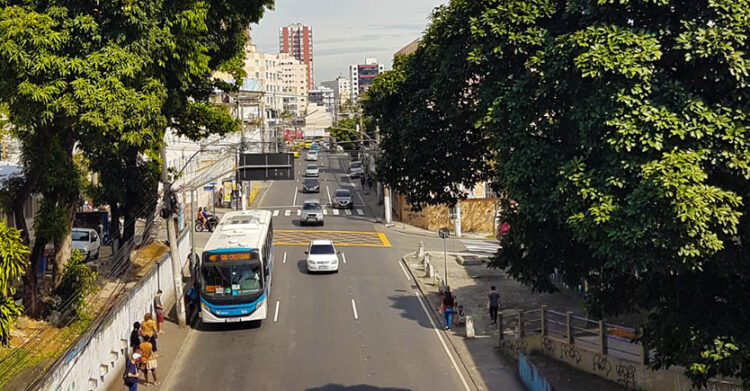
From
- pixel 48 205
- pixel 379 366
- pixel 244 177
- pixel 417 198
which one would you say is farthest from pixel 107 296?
pixel 244 177

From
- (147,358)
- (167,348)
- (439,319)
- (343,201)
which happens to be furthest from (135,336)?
(343,201)

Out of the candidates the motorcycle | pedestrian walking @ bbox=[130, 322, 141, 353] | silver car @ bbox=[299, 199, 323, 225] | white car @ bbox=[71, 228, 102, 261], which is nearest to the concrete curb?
pedestrian walking @ bbox=[130, 322, 141, 353]

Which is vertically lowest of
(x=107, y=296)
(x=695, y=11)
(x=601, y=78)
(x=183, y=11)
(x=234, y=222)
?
(x=107, y=296)

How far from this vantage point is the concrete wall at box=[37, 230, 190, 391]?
13898 millimetres

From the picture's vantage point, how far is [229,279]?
24391mm

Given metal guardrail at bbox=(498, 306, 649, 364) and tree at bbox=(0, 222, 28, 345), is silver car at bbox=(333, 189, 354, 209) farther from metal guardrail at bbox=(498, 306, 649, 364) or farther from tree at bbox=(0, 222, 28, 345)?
tree at bbox=(0, 222, 28, 345)

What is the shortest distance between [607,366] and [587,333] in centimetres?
137

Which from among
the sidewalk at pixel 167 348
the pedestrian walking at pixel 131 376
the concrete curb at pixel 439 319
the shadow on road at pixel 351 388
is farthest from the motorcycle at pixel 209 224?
the pedestrian walking at pixel 131 376

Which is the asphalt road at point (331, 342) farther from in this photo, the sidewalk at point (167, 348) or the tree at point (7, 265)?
the tree at point (7, 265)

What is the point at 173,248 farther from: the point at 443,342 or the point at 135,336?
the point at 443,342

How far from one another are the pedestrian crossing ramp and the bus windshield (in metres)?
17.2

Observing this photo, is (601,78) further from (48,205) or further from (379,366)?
(48,205)

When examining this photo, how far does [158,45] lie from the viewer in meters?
16.8

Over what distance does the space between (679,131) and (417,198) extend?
21.0 feet
